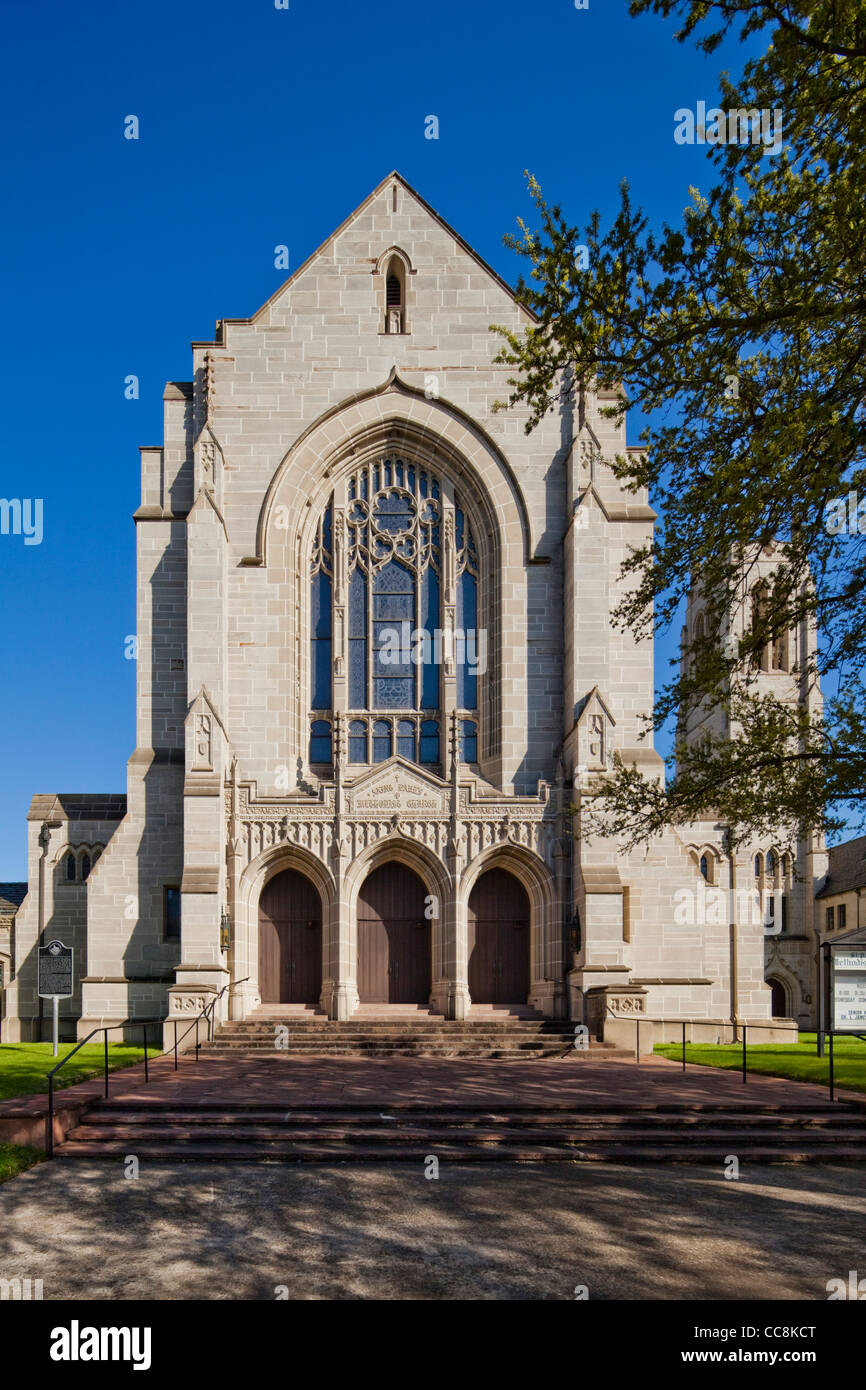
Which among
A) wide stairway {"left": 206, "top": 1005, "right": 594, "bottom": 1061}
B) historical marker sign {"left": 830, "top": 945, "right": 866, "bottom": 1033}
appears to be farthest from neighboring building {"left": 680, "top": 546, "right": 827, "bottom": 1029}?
historical marker sign {"left": 830, "top": 945, "right": 866, "bottom": 1033}

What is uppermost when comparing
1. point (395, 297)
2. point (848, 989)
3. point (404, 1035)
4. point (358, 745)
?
point (395, 297)

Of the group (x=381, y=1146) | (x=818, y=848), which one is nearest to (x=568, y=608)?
(x=381, y=1146)

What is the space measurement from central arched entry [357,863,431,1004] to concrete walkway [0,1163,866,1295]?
536 inches

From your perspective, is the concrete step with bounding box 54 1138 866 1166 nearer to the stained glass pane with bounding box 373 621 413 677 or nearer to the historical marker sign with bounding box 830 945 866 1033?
the historical marker sign with bounding box 830 945 866 1033

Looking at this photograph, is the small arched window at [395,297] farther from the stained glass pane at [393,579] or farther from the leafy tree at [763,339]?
the leafy tree at [763,339]

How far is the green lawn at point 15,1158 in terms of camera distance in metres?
11.2

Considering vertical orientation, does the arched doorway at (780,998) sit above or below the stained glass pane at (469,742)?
below

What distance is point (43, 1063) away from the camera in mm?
20422

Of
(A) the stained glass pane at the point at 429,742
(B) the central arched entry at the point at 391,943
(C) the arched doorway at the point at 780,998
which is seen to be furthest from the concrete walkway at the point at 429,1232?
(C) the arched doorway at the point at 780,998

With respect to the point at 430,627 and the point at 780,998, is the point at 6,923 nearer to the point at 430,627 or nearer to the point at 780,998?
the point at 430,627

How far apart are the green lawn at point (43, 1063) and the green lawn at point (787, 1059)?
10.5 metres

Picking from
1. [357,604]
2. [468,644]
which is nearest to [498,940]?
[468,644]

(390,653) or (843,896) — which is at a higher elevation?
(390,653)

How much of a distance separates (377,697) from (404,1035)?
8.18m
